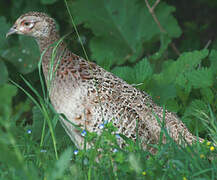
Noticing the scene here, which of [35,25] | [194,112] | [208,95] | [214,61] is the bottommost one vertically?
[194,112]

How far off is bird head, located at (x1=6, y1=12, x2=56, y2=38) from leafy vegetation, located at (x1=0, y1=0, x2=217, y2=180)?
0.86 ft

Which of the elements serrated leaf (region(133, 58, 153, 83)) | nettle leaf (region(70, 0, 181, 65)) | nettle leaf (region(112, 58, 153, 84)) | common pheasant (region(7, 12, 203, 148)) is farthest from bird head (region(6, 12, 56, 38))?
nettle leaf (region(70, 0, 181, 65))

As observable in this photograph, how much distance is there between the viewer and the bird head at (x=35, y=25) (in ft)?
12.2

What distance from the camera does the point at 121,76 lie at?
436 centimetres

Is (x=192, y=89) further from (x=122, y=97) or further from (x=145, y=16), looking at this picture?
(x=145, y=16)

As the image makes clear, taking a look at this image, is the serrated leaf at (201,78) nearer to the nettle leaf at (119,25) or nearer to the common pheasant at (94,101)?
the common pheasant at (94,101)

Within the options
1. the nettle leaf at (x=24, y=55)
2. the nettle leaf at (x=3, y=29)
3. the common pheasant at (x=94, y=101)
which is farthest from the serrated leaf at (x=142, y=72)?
the nettle leaf at (x=3, y=29)

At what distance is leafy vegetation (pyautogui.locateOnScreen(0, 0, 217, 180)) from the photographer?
246 centimetres

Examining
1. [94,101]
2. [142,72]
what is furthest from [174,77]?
[94,101]

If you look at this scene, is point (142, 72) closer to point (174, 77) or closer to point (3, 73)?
point (174, 77)

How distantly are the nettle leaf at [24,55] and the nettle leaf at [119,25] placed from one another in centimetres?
78

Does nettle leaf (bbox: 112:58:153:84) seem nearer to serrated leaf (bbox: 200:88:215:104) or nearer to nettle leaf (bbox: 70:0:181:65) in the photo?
serrated leaf (bbox: 200:88:215:104)

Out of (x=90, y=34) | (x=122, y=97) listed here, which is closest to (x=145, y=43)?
(x=90, y=34)

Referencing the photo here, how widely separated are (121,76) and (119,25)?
1745 mm
